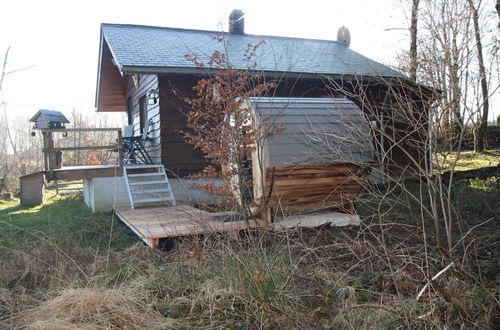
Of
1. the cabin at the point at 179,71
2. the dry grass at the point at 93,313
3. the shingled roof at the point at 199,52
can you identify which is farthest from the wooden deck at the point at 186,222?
the shingled roof at the point at 199,52

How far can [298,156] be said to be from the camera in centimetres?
572

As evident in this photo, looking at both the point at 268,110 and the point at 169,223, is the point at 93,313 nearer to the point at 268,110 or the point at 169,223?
the point at 169,223

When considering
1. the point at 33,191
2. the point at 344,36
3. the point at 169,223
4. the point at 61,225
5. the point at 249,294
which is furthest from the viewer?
the point at 344,36

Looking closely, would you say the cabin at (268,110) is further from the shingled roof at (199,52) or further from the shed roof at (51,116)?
the shed roof at (51,116)

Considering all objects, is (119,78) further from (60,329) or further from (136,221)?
(60,329)

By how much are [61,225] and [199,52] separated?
16.5 feet

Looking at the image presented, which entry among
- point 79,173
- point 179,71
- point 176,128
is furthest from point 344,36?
point 79,173

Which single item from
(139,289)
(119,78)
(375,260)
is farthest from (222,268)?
(119,78)

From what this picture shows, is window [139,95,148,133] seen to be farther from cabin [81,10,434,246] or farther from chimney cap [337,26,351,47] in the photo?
chimney cap [337,26,351,47]

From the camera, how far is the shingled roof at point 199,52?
832 cm

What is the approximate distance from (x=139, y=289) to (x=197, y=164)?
591cm

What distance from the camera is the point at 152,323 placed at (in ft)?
9.34

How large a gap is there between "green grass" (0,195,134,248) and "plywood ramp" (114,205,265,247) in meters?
0.31

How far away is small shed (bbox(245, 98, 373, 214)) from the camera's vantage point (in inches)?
219
